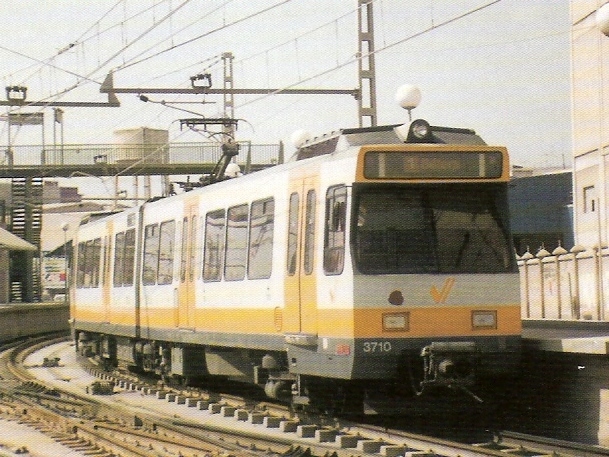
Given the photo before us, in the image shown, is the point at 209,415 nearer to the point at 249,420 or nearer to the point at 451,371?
the point at 249,420

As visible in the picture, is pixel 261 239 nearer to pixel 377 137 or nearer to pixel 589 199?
pixel 377 137

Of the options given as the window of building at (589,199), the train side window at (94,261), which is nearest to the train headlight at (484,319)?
the train side window at (94,261)

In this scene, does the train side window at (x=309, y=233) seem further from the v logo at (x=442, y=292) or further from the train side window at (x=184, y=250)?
the train side window at (x=184, y=250)

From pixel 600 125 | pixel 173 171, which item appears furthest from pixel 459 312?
pixel 173 171

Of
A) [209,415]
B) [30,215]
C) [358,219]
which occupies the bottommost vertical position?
[209,415]

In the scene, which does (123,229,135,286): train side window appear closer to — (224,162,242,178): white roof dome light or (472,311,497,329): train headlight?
(224,162,242,178): white roof dome light

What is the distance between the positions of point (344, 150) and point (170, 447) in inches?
141

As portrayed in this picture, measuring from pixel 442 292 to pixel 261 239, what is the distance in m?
2.86

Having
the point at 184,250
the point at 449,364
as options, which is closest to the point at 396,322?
the point at 449,364

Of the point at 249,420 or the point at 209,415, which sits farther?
the point at 209,415

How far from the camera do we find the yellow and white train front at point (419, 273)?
1255cm

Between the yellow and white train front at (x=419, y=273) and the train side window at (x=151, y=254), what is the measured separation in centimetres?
693

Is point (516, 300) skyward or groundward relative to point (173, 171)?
groundward

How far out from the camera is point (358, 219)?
41.6 feet
